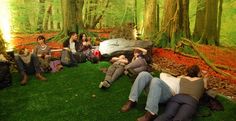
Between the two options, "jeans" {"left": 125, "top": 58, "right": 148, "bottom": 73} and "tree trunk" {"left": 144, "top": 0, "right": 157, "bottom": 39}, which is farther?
"tree trunk" {"left": 144, "top": 0, "right": 157, "bottom": 39}

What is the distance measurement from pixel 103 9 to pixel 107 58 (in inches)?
377

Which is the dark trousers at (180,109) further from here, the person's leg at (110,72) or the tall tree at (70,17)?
the tall tree at (70,17)

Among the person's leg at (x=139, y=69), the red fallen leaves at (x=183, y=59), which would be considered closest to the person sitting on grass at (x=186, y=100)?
the person's leg at (x=139, y=69)

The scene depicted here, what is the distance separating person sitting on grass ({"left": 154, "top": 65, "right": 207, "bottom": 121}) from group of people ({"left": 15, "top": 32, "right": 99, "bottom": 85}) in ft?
11.6

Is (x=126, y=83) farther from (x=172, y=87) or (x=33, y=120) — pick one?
(x=33, y=120)

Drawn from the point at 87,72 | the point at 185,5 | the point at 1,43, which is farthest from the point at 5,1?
the point at 185,5

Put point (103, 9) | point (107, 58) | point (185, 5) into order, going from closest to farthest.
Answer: point (107, 58) → point (185, 5) → point (103, 9)

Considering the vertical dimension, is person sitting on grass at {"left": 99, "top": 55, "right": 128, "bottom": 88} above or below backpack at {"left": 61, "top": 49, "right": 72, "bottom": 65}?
below

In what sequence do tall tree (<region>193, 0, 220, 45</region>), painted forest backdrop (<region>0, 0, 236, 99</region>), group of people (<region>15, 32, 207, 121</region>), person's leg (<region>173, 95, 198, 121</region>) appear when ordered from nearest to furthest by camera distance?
person's leg (<region>173, 95, 198, 121</region>), group of people (<region>15, 32, 207, 121</region>), painted forest backdrop (<region>0, 0, 236, 99</region>), tall tree (<region>193, 0, 220, 45</region>)

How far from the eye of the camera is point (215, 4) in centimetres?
1222

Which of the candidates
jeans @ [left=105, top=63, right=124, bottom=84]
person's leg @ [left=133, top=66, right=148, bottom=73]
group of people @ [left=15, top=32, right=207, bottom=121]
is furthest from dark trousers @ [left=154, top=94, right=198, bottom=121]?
jeans @ [left=105, top=63, right=124, bottom=84]

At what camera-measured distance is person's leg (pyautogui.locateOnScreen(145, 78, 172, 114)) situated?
4484 mm

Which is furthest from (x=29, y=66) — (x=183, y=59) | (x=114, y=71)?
(x=183, y=59)

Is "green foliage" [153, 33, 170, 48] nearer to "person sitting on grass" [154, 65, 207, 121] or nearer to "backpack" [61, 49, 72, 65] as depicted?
"backpack" [61, 49, 72, 65]
